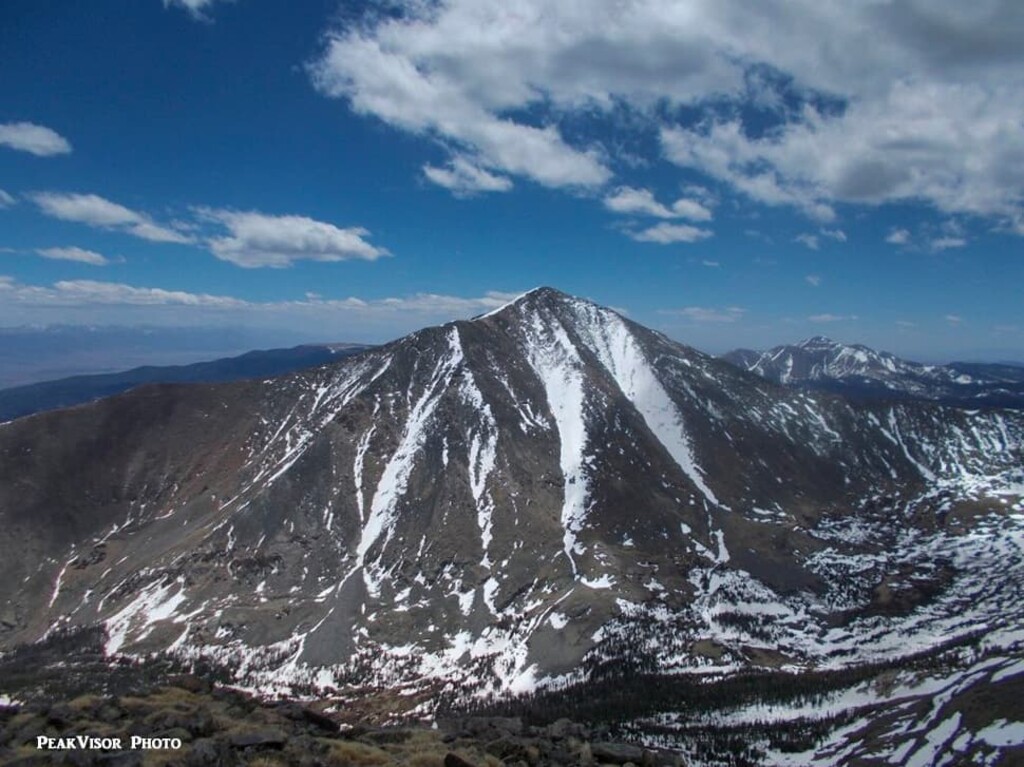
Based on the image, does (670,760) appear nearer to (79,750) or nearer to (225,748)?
(225,748)

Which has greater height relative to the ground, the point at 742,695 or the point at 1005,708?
the point at 1005,708

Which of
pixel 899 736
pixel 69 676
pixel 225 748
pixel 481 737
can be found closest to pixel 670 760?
pixel 481 737

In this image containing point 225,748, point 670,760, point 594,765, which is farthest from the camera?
point 670,760

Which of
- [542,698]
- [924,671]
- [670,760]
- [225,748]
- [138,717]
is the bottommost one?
[542,698]

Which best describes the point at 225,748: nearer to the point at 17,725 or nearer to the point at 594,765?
the point at 17,725

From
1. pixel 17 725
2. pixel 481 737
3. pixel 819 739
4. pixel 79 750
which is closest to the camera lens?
pixel 79 750

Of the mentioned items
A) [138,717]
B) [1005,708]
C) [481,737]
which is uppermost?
[138,717]

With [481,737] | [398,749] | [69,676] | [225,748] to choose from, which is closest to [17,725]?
[225,748]

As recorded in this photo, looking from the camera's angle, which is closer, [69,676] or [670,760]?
[670,760]

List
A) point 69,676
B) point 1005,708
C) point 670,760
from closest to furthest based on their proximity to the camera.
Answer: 1. point 670,760
2. point 1005,708
3. point 69,676
